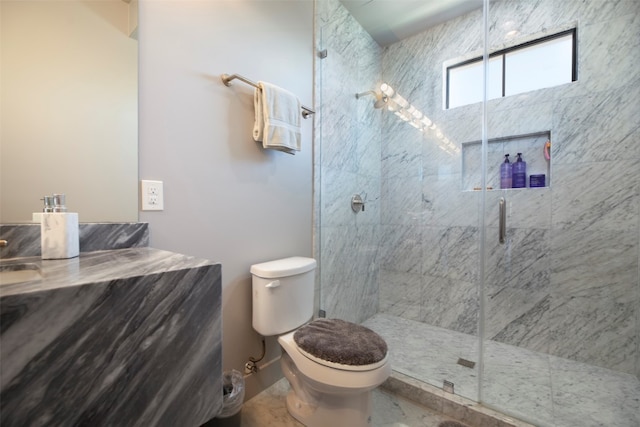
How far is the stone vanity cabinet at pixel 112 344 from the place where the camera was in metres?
0.39

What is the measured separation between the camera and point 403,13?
202 centimetres

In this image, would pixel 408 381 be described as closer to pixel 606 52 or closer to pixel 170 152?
pixel 170 152

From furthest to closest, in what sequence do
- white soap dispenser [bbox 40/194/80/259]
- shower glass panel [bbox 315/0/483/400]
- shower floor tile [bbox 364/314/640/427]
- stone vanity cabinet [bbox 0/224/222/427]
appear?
1. shower glass panel [bbox 315/0/483/400]
2. shower floor tile [bbox 364/314/640/427]
3. white soap dispenser [bbox 40/194/80/259]
4. stone vanity cabinet [bbox 0/224/222/427]

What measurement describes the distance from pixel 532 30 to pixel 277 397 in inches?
115

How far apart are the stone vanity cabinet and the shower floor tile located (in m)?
1.41

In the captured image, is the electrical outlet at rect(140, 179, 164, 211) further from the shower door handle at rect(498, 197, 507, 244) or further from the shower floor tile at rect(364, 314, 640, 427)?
the shower door handle at rect(498, 197, 507, 244)

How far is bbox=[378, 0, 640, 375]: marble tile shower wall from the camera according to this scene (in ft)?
5.16

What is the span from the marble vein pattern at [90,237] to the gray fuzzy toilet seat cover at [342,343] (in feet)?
2.57

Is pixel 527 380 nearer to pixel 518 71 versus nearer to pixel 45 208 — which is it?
pixel 518 71

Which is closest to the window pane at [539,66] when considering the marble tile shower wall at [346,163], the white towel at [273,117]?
the marble tile shower wall at [346,163]

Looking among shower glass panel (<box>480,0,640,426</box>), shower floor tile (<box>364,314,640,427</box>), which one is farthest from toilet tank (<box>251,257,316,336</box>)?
shower glass panel (<box>480,0,640,426</box>)

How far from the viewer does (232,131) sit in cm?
130

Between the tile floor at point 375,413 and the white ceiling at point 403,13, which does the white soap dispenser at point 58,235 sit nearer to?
the tile floor at point 375,413

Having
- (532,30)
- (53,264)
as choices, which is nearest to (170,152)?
(53,264)
